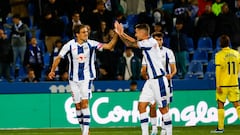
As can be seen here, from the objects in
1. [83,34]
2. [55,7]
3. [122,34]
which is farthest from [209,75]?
[122,34]

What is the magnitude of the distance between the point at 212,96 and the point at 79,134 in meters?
4.56

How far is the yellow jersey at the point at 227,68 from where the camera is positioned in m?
18.2

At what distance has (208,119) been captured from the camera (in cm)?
2103

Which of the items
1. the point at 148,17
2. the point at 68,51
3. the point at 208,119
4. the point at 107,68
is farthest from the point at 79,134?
the point at 148,17

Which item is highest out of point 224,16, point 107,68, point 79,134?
point 224,16

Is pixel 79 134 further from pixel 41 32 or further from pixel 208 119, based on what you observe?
pixel 41 32

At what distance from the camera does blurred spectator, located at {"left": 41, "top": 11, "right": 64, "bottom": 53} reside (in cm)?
2503

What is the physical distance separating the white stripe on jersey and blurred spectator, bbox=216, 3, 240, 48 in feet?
33.3

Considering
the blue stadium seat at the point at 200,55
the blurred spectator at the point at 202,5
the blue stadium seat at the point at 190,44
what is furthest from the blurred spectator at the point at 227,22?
the blurred spectator at the point at 202,5

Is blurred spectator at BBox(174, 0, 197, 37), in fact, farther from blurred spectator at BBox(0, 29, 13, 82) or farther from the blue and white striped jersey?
the blue and white striped jersey

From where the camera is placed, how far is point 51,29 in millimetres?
25188

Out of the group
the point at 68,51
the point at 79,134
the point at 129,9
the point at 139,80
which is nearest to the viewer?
the point at 68,51

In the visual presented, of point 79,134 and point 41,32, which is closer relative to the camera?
point 79,134

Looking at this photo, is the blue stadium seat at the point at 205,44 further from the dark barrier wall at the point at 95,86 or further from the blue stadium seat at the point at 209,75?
the dark barrier wall at the point at 95,86
